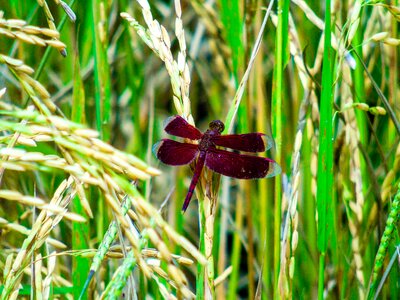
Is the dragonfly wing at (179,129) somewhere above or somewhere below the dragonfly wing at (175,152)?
above

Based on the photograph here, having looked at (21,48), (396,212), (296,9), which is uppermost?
(296,9)

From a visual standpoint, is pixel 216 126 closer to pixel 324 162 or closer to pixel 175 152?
pixel 175 152

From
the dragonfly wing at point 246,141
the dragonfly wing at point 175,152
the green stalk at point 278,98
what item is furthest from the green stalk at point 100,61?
the green stalk at point 278,98

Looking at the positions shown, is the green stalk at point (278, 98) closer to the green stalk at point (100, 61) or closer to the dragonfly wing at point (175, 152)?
the dragonfly wing at point (175, 152)

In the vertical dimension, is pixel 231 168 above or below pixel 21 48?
below

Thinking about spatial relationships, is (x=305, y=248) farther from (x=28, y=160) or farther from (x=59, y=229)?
(x=28, y=160)

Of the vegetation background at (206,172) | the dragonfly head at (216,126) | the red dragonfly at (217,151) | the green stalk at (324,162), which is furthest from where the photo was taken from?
the dragonfly head at (216,126)

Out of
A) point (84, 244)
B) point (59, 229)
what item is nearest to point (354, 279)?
point (84, 244)
